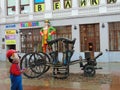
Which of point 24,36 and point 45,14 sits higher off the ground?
point 45,14

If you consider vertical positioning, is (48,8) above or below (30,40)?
above

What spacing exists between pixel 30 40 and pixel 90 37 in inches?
247

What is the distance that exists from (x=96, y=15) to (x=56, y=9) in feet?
14.0

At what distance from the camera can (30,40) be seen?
98.4 ft

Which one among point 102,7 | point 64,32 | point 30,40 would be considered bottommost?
point 30,40

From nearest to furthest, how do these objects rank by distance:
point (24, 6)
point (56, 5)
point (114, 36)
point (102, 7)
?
point (114, 36), point (102, 7), point (56, 5), point (24, 6)

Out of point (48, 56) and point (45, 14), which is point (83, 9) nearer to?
point (45, 14)

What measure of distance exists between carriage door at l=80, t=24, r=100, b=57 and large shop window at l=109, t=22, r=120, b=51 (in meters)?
1.09

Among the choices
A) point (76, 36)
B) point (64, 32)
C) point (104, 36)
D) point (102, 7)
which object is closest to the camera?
point (104, 36)

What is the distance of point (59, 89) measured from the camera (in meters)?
10.9

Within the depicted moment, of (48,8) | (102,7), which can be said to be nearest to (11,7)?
(48,8)

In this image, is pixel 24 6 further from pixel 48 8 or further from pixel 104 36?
pixel 104 36

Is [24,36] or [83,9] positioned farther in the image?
[24,36]

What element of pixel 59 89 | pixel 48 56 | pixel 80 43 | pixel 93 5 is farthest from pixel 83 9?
pixel 59 89
